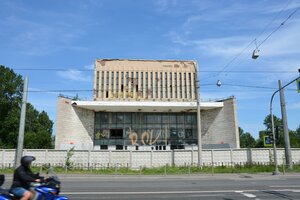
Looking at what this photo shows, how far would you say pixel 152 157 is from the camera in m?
32.2

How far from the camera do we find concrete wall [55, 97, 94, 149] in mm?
45781

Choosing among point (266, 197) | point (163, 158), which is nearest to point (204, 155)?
point (163, 158)

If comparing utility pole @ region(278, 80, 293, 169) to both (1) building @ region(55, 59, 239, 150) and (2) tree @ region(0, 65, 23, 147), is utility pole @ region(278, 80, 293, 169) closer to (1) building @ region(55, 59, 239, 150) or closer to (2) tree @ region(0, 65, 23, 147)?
(1) building @ region(55, 59, 239, 150)

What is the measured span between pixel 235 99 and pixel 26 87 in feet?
110

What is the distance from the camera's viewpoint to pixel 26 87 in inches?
1084

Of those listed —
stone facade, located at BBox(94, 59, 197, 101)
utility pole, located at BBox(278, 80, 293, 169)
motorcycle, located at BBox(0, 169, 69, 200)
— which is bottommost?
motorcycle, located at BBox(0, 169, 69, 200)

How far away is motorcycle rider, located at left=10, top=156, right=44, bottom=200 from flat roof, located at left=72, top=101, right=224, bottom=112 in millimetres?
42712

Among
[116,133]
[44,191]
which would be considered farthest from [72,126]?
[44,191]

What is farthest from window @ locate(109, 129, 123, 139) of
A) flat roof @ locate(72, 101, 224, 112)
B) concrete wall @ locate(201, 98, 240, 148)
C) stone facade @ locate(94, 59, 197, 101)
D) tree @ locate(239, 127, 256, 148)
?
tree @ locate(239, 127, 256, 148)

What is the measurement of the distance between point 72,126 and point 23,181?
139ft

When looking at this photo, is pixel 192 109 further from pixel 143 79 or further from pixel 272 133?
pixel 272 133

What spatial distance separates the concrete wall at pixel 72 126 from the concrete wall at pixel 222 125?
20.1 metres

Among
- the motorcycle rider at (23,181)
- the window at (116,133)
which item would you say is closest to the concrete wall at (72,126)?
the window at (116,133)

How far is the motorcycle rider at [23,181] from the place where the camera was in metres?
6.41
